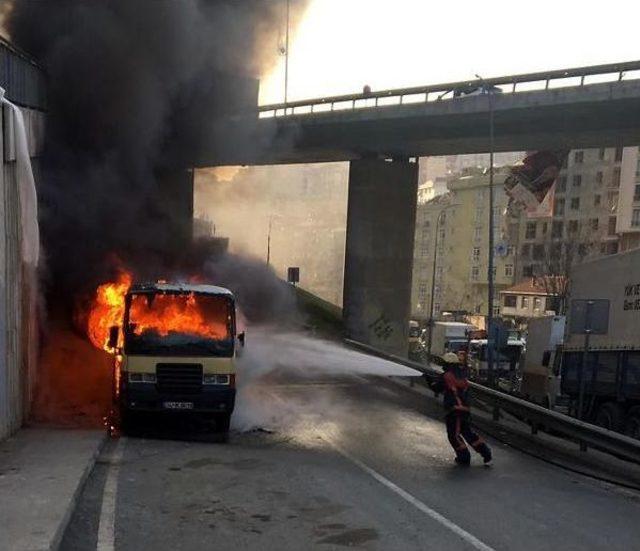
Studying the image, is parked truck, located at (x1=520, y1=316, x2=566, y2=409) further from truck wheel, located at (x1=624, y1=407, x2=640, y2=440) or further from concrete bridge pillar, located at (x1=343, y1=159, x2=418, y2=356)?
concrete bridge pillar, located at (x1=343, y1=159, x2=418, y2=356)

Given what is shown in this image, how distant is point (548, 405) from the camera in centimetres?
1662

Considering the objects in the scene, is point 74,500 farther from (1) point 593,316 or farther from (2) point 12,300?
A: (1) point 593,316

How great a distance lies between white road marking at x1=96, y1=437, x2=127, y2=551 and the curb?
0.65ft

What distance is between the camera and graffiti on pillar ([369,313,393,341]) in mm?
28141

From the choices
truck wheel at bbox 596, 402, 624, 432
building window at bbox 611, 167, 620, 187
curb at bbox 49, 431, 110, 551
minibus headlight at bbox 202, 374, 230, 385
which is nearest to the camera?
curb at bbox 49, 431, 110, 551

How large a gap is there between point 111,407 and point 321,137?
727 inches

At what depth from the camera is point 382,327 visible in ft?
92.5

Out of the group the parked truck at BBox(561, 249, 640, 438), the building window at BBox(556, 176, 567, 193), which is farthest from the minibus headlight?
the building window at BBox(556, 176, 567, 193)

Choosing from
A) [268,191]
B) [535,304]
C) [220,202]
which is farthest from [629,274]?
[535,304]

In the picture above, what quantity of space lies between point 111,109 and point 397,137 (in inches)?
468

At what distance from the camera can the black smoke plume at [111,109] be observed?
17078mm

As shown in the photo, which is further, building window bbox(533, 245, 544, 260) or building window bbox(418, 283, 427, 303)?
building window bbox(418, 283, 427, 303)

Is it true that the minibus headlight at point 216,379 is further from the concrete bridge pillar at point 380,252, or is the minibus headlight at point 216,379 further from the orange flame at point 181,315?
the concrete bridge pillar at point 380,252

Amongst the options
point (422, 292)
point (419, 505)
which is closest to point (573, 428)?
point (419, 505)
